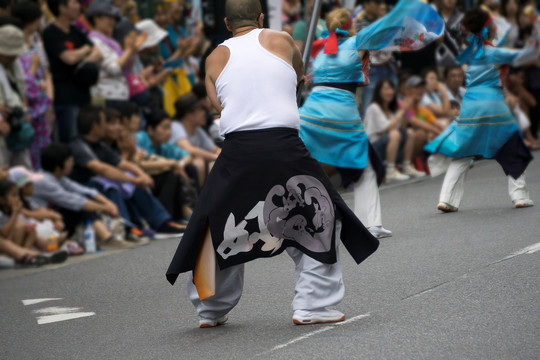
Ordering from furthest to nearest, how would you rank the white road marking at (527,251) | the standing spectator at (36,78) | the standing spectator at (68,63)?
1. the standing spectator at (68,63)
2. the standing spectator at (36,78)
3. the white road marking at (527,251)

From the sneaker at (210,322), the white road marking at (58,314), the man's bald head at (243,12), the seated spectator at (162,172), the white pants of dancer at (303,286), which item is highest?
the man's bald head at (243,12)

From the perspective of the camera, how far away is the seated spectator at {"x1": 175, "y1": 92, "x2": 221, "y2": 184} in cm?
1315

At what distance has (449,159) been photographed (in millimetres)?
11211

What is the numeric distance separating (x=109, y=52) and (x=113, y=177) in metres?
1.77

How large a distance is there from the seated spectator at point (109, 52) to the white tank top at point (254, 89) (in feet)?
21.8

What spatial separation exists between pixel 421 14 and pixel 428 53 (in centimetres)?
783

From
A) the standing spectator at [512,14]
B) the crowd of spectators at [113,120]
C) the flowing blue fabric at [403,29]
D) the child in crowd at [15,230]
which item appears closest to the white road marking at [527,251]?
the flowing blue fabric at [403,29]

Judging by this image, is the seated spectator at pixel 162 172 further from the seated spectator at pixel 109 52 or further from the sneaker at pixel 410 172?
the sneaker at pixel 410 172

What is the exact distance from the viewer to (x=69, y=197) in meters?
10.9

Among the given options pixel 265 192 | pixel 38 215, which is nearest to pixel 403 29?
pixel 265 192

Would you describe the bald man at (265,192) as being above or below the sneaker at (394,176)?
above

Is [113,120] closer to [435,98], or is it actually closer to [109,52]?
[109,52]

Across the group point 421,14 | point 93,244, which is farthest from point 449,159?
point 93,244

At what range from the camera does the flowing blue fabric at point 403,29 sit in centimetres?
→ 892
